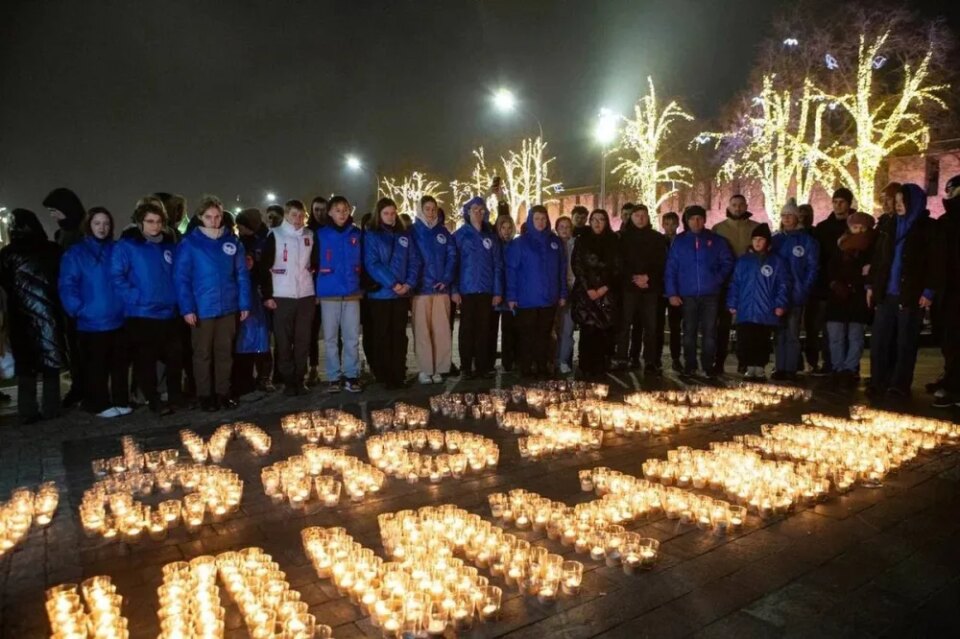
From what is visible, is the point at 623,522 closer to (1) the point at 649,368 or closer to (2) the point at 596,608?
(2) the point at 596,608

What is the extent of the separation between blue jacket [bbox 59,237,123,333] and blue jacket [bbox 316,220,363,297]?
2.12 m

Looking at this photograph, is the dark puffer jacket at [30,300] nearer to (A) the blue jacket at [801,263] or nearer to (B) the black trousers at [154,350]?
(B) the black trousers at [154,350]

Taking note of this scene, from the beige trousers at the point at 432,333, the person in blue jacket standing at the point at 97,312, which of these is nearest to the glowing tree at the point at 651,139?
the beige trousers at the point at 432,333

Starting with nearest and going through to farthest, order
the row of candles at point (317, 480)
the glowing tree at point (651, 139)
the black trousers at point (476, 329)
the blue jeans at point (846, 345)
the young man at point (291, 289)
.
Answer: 1. the row of candles at point (317, 480)
2. the young man at point (291, 289)
3. the blue jeans at point (846, 345)
4. the black trousers at point (476, 329)
5. the glowing tree at point (651, 139)

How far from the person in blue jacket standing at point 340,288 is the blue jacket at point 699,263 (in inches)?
161

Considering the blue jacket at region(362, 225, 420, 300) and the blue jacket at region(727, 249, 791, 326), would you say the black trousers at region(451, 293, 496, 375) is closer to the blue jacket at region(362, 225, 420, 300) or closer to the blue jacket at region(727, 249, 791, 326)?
the blue jacket at region(362, 225, 420, 300)

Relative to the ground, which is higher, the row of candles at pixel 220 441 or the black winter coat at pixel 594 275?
the black winter coat at pixel 594 275

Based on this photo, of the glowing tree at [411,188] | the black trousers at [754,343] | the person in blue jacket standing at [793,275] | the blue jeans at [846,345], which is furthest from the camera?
the glowing tree at [411,188]

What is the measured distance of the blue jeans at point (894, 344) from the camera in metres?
7.31

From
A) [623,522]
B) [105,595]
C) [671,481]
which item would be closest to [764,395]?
[671,481]

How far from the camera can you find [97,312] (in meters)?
6.60

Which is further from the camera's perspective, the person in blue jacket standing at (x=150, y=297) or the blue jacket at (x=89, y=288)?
the person in blue jacket standing at (x=150, y=297)

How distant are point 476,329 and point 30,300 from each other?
191 inches

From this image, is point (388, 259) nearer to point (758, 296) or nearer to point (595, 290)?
point (595, 290)
